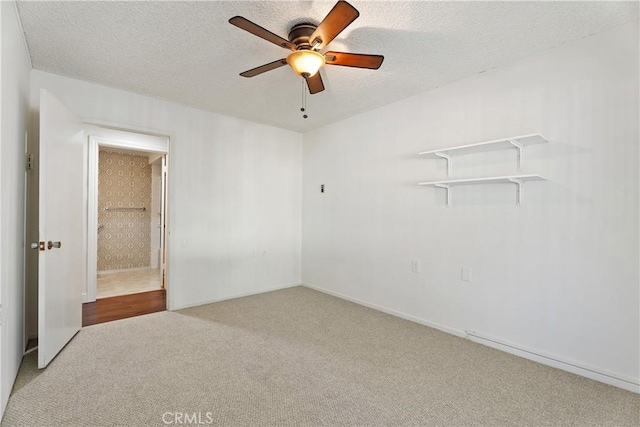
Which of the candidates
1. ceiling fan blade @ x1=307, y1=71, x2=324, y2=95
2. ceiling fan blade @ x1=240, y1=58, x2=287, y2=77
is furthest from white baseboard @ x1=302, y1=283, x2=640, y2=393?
ceiling fan blade @ x1=240, y1=58, x2=287, y2=77

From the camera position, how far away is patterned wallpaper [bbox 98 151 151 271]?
19.1ft

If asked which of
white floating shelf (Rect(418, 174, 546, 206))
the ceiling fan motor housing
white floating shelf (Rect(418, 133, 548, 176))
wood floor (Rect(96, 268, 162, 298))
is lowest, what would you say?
wood floor (Rect(96, 268, 162, 298))

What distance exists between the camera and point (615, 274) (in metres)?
2.19

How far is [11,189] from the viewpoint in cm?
204

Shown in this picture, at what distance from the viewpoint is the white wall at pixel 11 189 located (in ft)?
5.87

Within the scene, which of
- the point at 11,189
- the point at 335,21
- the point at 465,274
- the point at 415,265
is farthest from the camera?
the point at 415,265

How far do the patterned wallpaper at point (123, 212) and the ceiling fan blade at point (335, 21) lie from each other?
5.54 m

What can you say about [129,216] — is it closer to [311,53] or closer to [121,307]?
[121,307]

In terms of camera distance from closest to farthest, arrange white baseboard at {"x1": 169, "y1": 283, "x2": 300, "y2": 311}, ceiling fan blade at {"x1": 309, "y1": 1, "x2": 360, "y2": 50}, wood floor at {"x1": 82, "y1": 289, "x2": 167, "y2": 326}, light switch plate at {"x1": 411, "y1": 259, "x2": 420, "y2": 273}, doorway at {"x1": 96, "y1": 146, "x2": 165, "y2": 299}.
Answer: ceiling fan blade at {"x1": 309, "y1": 1, "x2": 360, "y2": 50}, light switch plate at {"x1": 411, "y1": 259, "x2": 420, "y2": 273}, wood floor at {"x1": 82, "y1": 289, "x2": 167, "y2": 326}, white baseboard at {"x1": 169, "y1": 283, "x2": 300, "y2": 311}, doorway at {"x1": 96, "y1": 146, "x2": 165, "y2": 299}

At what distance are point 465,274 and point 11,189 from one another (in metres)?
3.71

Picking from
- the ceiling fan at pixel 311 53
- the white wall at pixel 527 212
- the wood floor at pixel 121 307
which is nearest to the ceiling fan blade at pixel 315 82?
the ceiling fan at pixel 311 53

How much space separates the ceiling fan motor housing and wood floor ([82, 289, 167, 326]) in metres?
3.42

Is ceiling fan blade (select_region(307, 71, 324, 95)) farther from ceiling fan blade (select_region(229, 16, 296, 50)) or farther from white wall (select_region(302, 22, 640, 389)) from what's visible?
white wall (select_region(302, 22, 640, 389))

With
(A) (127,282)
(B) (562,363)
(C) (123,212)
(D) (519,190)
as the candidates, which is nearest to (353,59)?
(D) (519,190)
